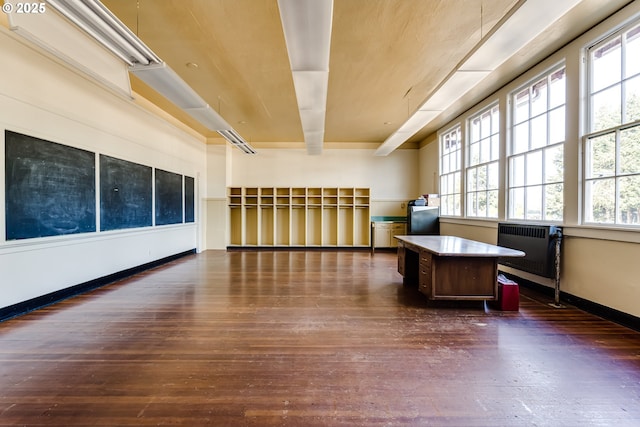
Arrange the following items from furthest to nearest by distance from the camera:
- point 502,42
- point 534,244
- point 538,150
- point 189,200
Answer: point 189,200 → point 538,150 → point 534,244 → point 502,42

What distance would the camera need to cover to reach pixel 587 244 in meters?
3.10

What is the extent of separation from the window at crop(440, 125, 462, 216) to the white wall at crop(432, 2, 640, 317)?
2.33 m

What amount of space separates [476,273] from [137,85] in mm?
5670

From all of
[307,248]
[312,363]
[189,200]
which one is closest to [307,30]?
[312,363]

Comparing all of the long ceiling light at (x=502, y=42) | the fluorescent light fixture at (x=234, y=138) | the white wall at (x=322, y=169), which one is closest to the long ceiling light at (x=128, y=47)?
the fluorescent light fixture at (x=234, y=138)

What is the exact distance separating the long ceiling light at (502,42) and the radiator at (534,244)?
7.02ft

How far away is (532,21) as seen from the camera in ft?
7.32

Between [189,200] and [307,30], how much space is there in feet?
18.3

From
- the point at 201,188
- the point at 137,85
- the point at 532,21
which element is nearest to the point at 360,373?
the point at 532,21

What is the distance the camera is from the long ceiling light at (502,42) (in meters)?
2.11

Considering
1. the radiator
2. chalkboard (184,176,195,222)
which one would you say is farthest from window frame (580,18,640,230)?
chalkboard (184,176,195,222)

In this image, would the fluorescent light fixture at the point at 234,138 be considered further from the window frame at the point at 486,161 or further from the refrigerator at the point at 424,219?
the window frame at the point at 486,161

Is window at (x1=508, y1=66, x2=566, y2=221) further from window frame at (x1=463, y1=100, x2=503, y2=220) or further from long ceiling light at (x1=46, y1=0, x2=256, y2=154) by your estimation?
long ceiling light at (x1=46, y1=0, x2=256, y2=154)

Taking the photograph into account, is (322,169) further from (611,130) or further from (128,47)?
(611,130)
